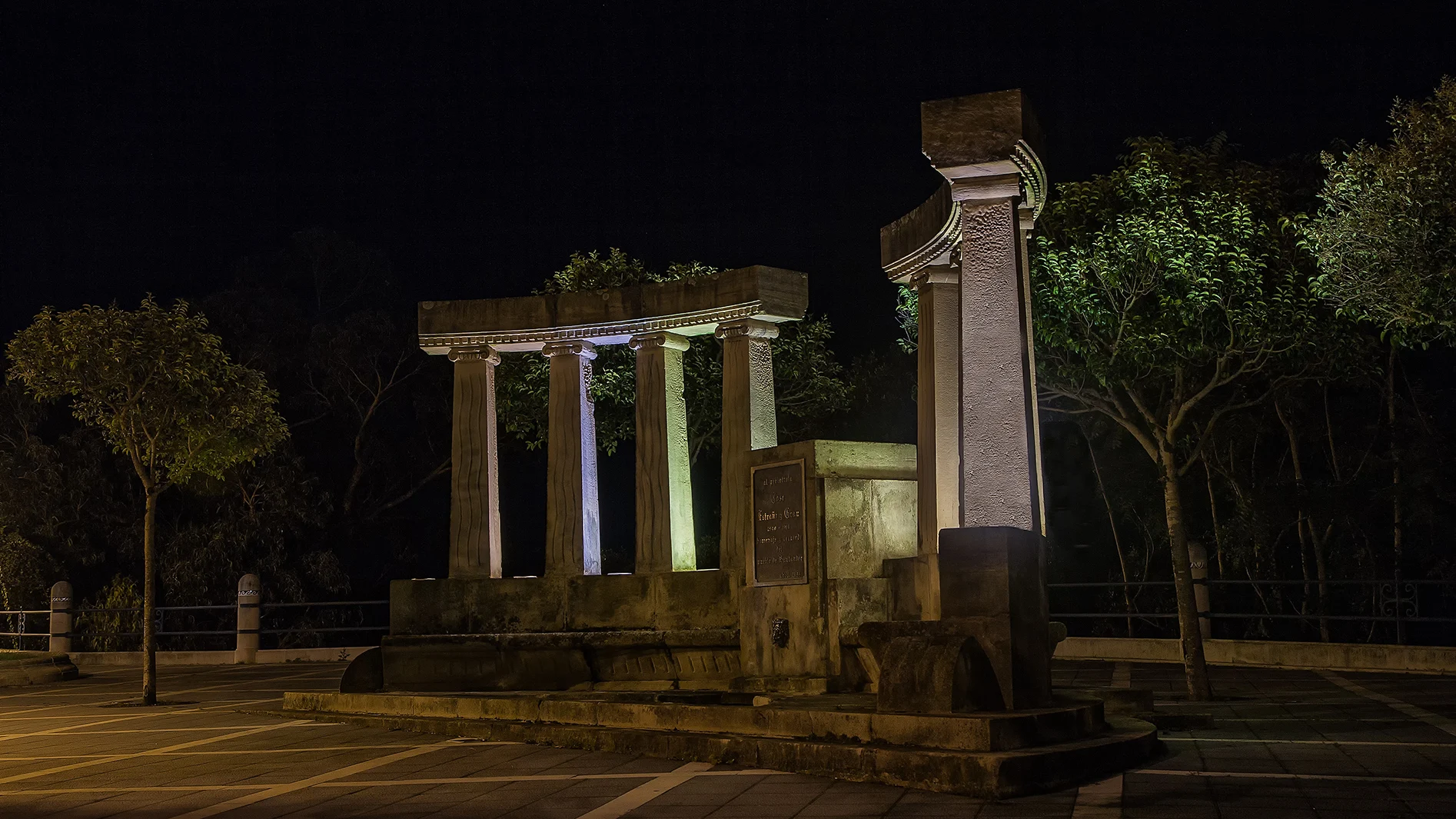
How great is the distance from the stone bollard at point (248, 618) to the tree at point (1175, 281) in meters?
17.3

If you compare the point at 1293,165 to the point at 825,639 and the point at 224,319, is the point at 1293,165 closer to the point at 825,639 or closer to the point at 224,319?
the point at 825,639

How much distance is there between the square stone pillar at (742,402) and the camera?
16.9m

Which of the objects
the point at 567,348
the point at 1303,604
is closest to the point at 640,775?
the point at 567,348

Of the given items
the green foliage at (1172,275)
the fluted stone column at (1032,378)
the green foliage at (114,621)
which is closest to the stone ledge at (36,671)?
the green foliage at (114,621)

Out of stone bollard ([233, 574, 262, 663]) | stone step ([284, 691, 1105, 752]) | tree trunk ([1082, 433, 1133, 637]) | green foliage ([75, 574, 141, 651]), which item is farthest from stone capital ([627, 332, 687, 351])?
green foliage ([75, 574, 141, 651])

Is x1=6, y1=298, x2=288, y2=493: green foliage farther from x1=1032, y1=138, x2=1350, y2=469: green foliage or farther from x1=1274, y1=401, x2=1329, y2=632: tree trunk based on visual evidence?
x1=1274, y1=401, x2=1329, y2=632: tree trunk

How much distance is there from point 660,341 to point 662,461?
1669mm

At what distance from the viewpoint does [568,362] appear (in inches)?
730

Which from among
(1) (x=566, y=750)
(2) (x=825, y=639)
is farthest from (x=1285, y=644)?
(1) (x=566, y=750)

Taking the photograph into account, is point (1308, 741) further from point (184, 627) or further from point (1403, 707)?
point (184, 627)

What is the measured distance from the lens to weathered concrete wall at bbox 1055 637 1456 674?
1725 centimetres

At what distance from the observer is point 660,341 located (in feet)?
59.3

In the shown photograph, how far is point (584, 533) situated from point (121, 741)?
671cm

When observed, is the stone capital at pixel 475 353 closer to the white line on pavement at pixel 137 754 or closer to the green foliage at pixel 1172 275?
the white line on pavement at pixel 137 754
